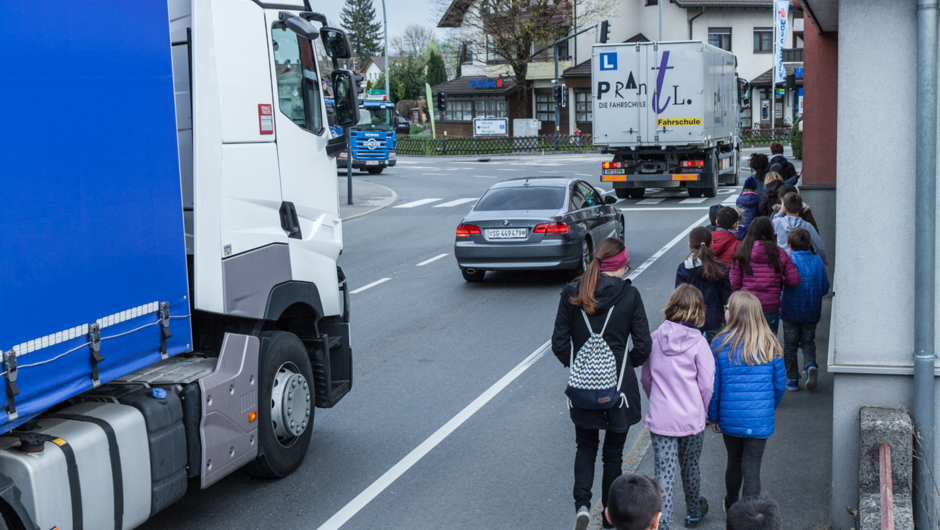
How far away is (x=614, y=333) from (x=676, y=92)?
19.8 meters

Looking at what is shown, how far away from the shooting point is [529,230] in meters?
13.3

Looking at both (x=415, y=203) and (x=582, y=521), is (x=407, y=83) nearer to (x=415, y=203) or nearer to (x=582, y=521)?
(x=415, y=203)

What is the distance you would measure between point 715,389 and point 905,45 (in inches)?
83.5

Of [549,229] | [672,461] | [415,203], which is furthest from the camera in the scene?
[415,203]

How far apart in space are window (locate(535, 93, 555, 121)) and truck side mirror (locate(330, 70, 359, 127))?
5801cm

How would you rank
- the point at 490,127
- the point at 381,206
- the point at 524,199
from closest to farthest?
the point at 524,199 < the point at 381,206 < the point at 490,127

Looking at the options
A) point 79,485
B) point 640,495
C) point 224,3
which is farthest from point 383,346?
point 640,495

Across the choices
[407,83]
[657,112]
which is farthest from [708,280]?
[407,83]

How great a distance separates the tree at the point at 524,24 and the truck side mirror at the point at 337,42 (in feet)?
164

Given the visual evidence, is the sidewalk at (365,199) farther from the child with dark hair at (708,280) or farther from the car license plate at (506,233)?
the child with dark hair at (708,280)

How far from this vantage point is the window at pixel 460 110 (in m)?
68.5

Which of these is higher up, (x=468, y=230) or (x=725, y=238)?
(x=725, y=238)

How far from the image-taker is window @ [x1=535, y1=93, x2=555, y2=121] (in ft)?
210

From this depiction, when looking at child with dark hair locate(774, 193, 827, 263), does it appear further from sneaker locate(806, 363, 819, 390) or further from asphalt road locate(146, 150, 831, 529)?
asphalt road locate(146, 150, 831, 529)
